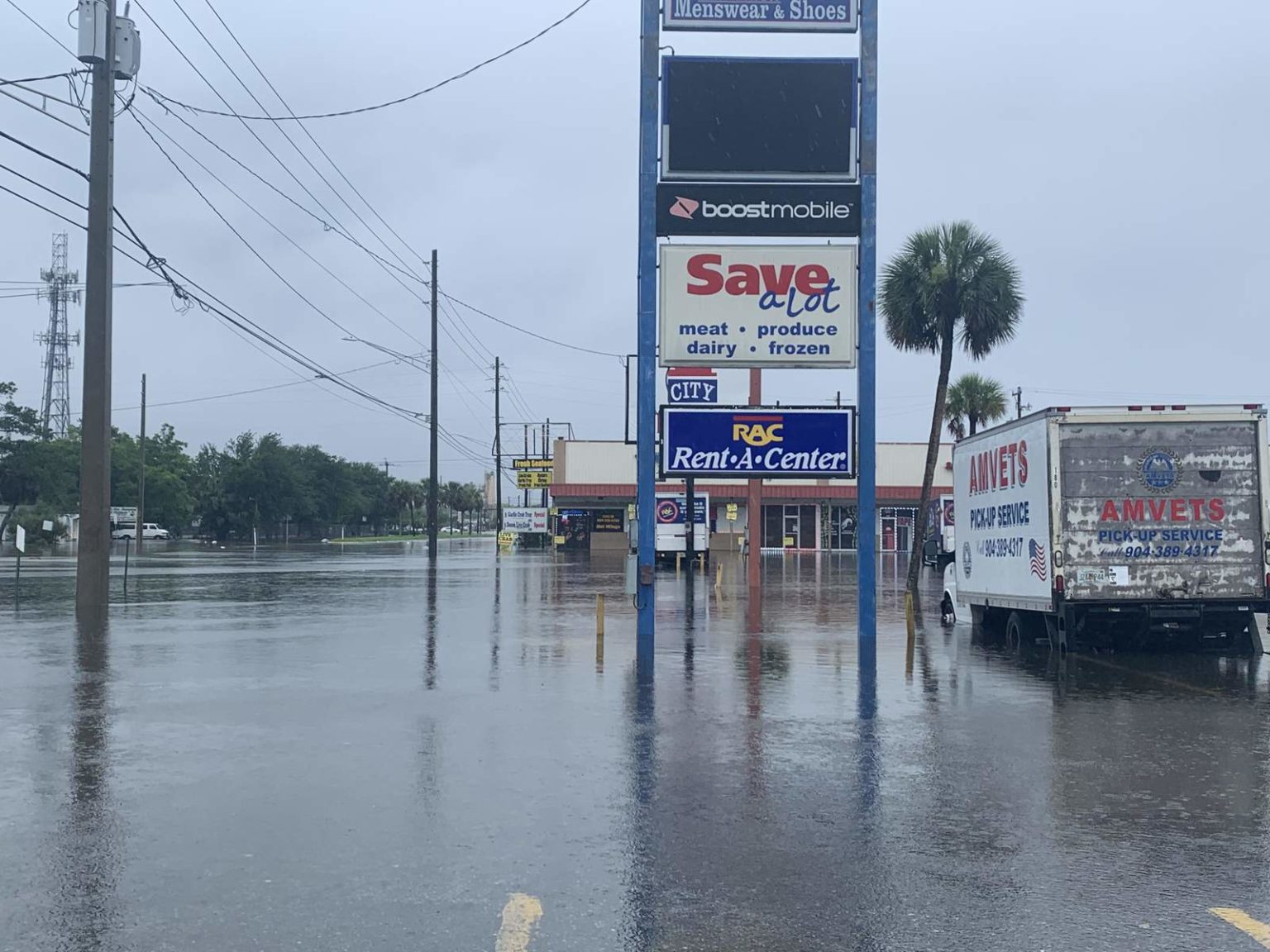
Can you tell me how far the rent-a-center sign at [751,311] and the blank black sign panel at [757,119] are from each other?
1.10 meters

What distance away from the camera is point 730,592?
30.4 metres

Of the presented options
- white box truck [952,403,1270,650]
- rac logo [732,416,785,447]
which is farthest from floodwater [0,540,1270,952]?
rac logo [732,416,785,447]

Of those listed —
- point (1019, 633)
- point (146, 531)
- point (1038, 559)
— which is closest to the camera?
point (1038, 559)

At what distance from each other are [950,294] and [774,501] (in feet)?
139

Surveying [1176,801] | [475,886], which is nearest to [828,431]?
[1176,801]

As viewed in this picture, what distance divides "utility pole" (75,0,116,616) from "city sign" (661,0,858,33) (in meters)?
10.6

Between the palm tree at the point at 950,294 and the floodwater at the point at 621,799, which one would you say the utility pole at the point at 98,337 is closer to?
the floodwater at the point at 621,799

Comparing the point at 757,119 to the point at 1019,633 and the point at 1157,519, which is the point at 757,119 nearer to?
the point at 1157,519

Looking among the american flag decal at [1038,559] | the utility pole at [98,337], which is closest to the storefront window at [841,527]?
the utility pole at [98,337]

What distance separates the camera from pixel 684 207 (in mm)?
16922

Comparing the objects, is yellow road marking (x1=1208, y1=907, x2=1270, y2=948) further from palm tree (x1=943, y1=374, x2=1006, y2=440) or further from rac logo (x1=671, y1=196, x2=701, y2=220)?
palm tree (x1=943, y1=374, x2=1006, y2=440)

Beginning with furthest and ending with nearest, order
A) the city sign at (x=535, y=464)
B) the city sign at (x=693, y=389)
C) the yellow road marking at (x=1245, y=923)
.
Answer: the city sign at (x=535, y=464) < the city sign at (x=693, y=389) < the yellow road marking at (x=1245, y=923)

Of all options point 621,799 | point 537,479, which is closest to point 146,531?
point 537,479

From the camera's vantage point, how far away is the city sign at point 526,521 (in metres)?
73.6
